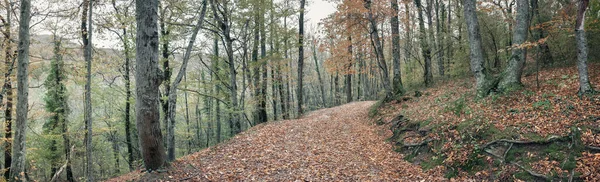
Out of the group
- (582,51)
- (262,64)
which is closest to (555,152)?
(582,51)

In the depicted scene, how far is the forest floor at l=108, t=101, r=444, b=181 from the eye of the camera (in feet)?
19.0

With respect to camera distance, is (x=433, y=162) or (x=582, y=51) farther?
(x=433, y=162)

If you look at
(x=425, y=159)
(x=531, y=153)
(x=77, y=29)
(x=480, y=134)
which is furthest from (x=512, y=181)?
(x=77, y=29)

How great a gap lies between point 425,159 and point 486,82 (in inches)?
141

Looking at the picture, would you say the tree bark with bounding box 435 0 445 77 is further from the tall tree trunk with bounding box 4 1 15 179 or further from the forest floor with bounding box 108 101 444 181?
the tall tree trunk with bounding box 4 1 15 179

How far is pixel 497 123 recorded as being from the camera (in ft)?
19.6

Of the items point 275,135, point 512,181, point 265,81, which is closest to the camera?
point 512,181

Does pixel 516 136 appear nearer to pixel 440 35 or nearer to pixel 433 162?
pixel 433 162

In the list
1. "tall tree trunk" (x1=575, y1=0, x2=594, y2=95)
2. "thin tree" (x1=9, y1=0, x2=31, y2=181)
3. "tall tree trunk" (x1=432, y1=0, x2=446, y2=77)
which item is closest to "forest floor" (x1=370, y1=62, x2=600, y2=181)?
"tall tree trunk" (x1=575, y1=0, x2=594, y2=95)

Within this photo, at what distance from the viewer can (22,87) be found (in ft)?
21.9

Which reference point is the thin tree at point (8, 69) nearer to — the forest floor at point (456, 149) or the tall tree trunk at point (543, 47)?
the forest floor at point (456, 149)

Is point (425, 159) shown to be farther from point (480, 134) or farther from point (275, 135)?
point (275, 135)

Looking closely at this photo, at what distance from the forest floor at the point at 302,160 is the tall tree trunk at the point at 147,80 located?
60 centimetres

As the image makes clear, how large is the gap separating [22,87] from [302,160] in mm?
7152
